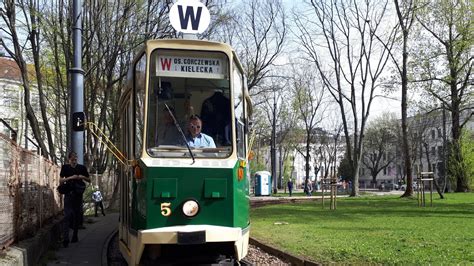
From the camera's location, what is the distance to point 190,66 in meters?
6.83

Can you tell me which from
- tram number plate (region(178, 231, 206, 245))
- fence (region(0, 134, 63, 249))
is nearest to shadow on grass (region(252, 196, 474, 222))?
fence (region(0, 134, 63, 249))

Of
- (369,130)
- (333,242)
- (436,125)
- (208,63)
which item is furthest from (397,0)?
(369,130)

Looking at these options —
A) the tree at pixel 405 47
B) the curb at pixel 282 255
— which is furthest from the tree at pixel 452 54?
the curb at pixel 282 255

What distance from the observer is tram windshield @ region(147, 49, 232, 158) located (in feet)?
22.0

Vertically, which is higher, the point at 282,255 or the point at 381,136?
the point at 381,136

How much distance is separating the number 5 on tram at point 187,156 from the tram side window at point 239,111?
0.01 m

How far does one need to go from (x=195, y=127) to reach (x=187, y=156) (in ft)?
1.40

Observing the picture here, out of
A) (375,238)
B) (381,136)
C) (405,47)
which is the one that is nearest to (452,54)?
(405,47)

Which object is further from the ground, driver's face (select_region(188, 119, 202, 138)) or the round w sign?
the round w sign

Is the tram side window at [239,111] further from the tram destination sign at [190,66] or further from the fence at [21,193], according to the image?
the fence at [21,193]

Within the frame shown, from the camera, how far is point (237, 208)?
678 cm

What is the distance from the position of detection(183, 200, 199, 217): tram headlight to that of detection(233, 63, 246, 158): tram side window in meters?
0.90

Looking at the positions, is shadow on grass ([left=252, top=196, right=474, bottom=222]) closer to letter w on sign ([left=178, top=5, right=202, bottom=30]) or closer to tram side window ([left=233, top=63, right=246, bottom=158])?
letter w on sign ([left=178, top=5, right=202, bottom=30])

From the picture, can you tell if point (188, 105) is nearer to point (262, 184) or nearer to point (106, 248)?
point (106, 248)
